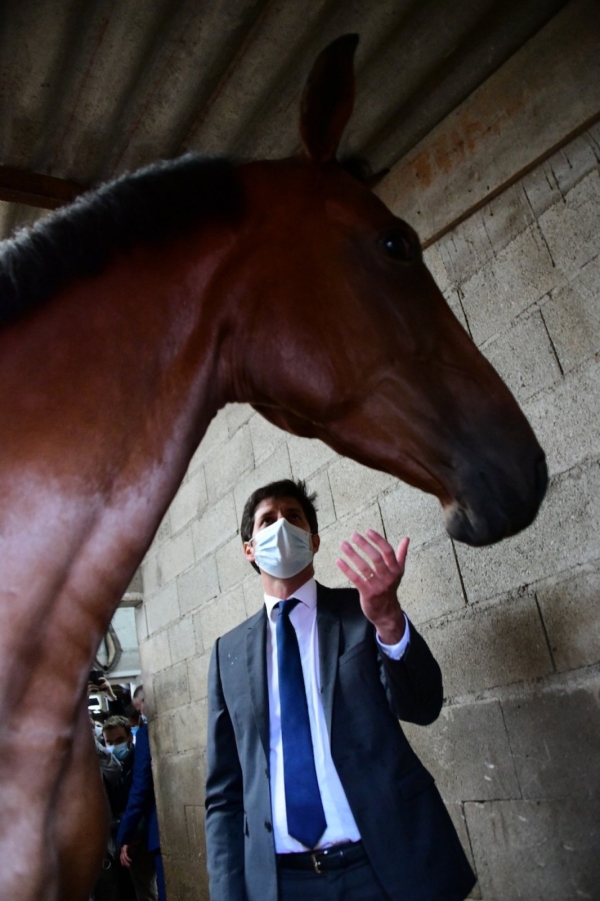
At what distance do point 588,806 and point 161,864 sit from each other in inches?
119

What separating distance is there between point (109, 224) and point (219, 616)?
2772 mm

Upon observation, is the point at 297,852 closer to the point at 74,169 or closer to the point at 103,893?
the point at 74,169

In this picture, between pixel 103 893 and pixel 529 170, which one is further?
pixel 103 893

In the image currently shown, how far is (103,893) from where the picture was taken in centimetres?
352

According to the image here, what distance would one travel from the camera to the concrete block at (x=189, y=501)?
3756 mm

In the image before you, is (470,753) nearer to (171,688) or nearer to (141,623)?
(171,688)

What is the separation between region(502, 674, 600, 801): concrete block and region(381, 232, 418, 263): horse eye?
4.13 feet

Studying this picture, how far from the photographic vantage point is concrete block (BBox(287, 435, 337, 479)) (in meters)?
2.75

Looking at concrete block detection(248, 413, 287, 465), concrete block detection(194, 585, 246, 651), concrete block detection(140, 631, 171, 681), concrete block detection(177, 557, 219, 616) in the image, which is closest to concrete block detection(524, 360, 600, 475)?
concrete block detection(248, 413, 287, 465)

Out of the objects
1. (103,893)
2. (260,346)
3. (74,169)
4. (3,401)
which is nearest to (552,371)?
(260,346)

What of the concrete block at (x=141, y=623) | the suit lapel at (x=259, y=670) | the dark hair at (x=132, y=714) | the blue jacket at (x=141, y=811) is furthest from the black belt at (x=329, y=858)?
the dark hair at (x=132, y=714)

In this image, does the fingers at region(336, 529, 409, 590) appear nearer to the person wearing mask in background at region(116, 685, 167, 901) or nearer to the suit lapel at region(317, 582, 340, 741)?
the suit lapel at region(317, 582, 340, 741)

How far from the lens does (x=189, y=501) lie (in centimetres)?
389

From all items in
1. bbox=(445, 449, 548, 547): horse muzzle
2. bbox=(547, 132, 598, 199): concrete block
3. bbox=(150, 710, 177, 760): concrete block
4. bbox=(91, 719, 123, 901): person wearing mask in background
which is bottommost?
bbox=(91, 719, 123, 901): person wearing mask in background
